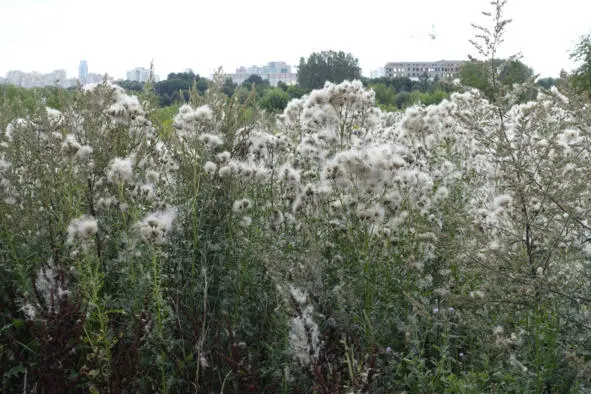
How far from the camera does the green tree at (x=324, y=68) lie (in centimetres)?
9506

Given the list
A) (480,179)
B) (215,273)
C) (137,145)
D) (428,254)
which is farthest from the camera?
(480,179)

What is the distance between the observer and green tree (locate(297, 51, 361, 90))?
95062mm

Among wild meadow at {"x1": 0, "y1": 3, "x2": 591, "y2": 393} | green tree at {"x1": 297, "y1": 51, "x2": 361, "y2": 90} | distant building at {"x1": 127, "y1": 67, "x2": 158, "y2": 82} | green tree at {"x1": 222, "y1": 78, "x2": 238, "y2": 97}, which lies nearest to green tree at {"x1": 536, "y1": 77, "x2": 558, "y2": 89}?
wild meadow at {"x1": 0, "y1": 3, "x2": 591, "y2": 393}

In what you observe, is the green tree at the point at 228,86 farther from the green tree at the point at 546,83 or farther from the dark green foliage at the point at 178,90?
the green tree at the point at 546,83

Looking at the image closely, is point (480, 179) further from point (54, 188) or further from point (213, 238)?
point (54, 188)

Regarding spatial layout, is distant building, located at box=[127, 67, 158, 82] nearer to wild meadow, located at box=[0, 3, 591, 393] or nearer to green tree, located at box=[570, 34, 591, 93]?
wild meadow, located at box=[0, 3, 591, 393]

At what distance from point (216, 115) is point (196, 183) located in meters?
0.67

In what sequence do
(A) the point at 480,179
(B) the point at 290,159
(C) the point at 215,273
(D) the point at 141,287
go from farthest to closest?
(A) the point at 480,179
(B) the point at 290,159
(C) the point at 215,273
(D) the point at 141,287

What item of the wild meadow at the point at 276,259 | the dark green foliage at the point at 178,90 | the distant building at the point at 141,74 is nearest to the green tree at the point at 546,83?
the wild meadow at the point at 276,259

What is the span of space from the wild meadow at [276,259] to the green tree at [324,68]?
9191cm

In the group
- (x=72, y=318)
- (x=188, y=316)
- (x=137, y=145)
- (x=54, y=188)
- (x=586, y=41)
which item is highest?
(x=586, y=41)

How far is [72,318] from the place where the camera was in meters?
2.43

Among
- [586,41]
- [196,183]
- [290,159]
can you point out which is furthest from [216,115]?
[586,41]

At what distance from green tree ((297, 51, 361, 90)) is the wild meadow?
302 feet
